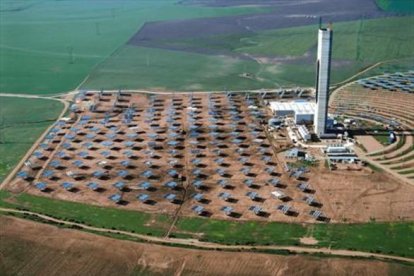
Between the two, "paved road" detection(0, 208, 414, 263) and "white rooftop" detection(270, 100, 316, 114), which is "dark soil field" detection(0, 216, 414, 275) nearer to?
"paved road" detection(0, 208, 414, 263)

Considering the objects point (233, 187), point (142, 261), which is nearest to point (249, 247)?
point (142, 261)

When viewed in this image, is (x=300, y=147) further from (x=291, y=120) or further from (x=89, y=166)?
(x=89, y=166)

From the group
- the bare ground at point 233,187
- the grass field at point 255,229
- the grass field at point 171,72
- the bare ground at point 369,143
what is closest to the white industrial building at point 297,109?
the bare ground at point 369,143

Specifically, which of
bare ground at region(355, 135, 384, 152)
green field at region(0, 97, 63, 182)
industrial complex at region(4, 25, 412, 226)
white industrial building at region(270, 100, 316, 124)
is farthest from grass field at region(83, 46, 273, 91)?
bare ground at region(355, 135, 384, 152)

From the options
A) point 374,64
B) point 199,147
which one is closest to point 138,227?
point 199,147

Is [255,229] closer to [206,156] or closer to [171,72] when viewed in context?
[206,156]

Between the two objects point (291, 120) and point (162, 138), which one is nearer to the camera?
point (162, 138)
